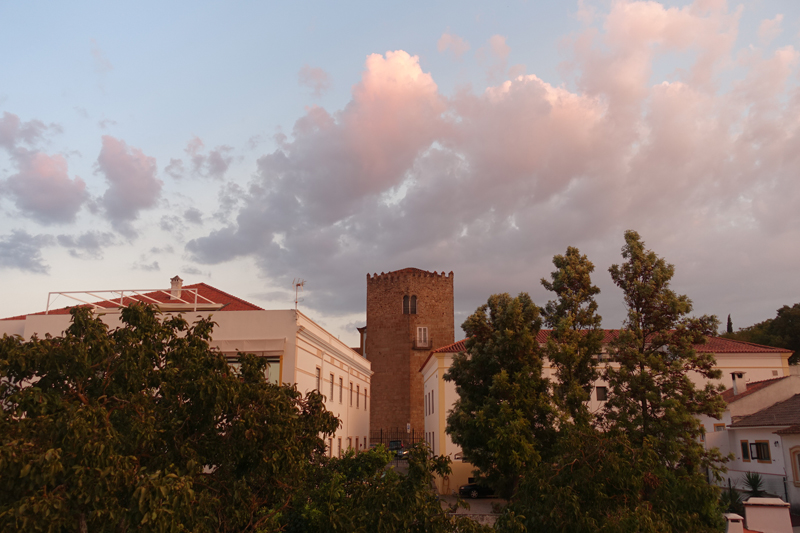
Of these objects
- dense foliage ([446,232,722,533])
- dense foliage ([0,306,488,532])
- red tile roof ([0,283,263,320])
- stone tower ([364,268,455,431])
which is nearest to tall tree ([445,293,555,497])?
dense foliage ([446,232,722,533])

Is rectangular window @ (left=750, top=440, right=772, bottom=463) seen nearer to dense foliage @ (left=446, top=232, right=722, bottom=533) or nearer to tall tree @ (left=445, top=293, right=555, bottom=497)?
dense foliage @ (left=446, top=232, right=722, bottom=533)

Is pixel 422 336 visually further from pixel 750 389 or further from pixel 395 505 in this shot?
pixel 395 505

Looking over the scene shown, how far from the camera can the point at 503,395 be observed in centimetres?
1571

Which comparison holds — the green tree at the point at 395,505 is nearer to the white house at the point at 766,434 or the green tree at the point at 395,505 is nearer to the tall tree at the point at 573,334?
the tall tree at the point at 573,334

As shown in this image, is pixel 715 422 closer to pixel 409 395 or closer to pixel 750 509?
pixel 750 509

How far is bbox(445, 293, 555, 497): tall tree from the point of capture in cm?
1452

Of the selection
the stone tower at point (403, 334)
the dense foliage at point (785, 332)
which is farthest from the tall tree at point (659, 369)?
the dense foliage at point (785, 332)

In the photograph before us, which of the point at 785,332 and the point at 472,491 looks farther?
the point at 785,332

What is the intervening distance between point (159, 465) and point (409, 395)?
4495 cm

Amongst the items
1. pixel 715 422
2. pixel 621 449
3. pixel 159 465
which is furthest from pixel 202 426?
pixel 715 422

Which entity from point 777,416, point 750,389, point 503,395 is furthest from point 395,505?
point 750,389

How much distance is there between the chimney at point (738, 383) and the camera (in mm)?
30641

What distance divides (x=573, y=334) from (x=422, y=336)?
37.4 metres

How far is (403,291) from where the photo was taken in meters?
54.3
